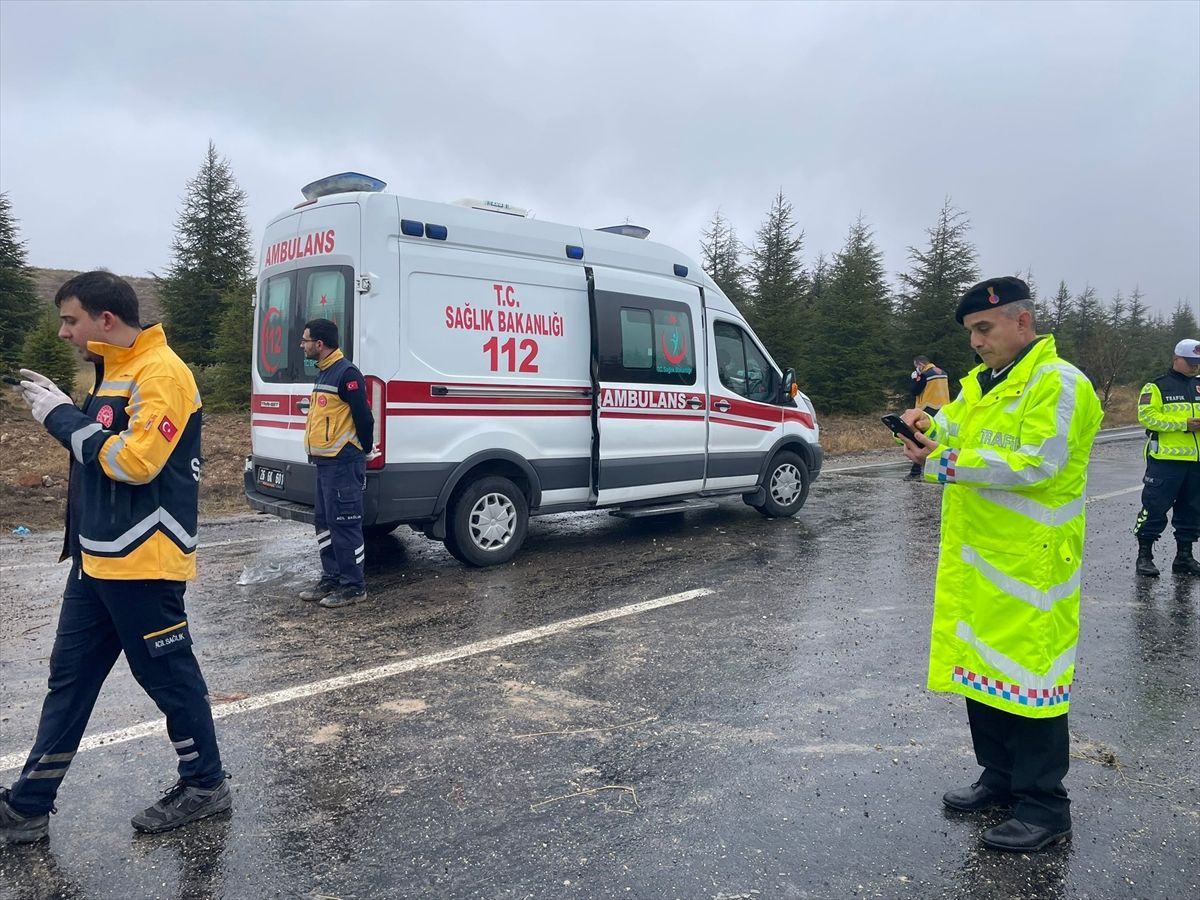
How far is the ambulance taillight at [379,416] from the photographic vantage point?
19.5 ft

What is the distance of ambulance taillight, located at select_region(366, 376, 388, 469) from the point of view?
5.95 metres

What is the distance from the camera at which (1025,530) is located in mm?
2916

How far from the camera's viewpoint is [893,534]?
846 cm

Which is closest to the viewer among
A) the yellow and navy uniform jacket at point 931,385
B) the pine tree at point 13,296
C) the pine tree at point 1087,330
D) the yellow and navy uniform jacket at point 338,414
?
the yellow and navy uniform jacket at point 338,414

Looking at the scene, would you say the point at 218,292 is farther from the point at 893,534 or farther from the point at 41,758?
the point at 41,758

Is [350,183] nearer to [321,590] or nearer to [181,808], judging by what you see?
[321,590]

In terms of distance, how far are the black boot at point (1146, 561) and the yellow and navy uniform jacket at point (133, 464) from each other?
6.92 m

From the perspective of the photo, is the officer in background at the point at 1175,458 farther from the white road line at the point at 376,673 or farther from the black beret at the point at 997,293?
the black beret at the point at 997,293

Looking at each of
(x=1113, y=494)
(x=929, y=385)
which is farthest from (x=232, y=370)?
(x=1113, y=494)

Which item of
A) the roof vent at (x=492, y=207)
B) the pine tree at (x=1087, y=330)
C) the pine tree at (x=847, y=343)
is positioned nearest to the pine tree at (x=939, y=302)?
the pine tree at (x=847, y=343)

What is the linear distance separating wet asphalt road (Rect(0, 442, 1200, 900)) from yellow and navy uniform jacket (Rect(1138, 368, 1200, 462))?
3.40 ft

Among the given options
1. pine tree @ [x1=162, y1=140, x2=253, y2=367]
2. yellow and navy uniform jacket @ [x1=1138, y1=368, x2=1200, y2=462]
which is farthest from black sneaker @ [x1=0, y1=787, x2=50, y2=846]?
pine tree @ [x1=162, y1=140, x2=253, y2=367]

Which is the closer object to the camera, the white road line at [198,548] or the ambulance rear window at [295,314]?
the ambulance rear window at [295,314]

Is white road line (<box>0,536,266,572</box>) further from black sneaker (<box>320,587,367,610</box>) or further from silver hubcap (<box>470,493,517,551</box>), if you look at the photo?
silver hubcap (<box>470,493,517,551</box>)
